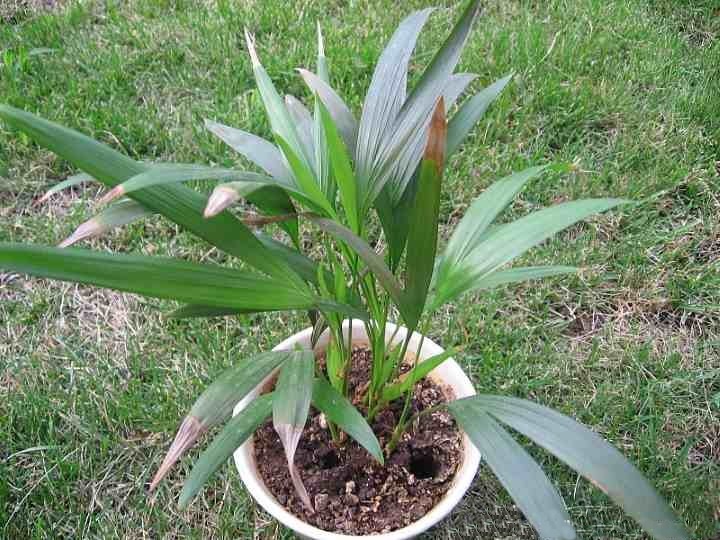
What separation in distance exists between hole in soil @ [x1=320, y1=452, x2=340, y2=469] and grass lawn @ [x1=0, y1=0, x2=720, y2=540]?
215 millimetres

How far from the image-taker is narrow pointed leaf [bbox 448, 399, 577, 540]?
0.62m

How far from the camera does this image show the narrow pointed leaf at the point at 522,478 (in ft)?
2.04

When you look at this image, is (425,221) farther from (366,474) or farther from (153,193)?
(366,474)

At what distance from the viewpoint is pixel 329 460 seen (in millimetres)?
981

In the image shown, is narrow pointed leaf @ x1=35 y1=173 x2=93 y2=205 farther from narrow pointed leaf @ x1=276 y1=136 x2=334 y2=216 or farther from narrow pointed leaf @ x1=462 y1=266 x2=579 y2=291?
narrow pointed leaf @ x1=462 y1=266 x2=579 y2=291

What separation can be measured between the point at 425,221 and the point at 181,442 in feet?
1.00

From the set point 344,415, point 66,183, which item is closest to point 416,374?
point 344,415

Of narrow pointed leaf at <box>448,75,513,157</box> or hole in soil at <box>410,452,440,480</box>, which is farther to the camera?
hole in soil at <box>410,452,440,480</box>

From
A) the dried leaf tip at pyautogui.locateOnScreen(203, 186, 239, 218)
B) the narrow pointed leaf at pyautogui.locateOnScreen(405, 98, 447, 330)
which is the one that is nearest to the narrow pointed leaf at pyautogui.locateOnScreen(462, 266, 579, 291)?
the narrow pointed leaf at pyautogui.locateOnScreen(405, 98, 447, 330)

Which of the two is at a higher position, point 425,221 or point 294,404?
point 425,221

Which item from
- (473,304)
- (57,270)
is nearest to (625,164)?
(473,304)

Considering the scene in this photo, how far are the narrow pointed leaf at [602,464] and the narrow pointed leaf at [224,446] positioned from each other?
0.27m

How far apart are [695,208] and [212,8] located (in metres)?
1.41

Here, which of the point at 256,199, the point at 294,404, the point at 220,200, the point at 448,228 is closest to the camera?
the point at 220,200
